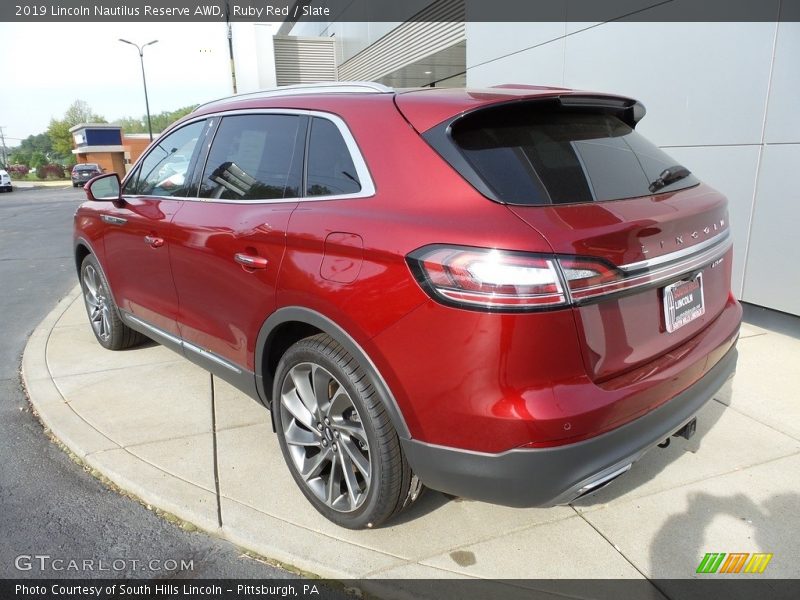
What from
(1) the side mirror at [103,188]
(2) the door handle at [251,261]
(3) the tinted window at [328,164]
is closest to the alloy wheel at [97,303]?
(1) the side mirror at [103,188]

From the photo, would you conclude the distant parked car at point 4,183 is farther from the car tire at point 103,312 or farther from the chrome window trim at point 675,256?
the chrome window trim at point 675,256

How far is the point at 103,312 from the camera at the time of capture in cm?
475

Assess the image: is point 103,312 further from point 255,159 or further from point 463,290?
point 463,290

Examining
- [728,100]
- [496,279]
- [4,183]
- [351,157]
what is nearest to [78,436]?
[351,157]

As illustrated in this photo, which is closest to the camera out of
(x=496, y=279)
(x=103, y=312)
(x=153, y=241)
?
(x=496, y=279)

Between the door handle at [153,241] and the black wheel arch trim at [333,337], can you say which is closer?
the black wheel arch trim at [333,337]

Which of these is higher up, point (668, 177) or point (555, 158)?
point (555, 158)

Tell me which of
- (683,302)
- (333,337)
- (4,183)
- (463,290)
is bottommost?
(4,183)

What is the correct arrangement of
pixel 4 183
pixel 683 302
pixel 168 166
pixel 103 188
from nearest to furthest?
pixel 683 302, pixel 168 166, pixel 103 188, pixel 4 183

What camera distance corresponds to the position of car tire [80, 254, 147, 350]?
14.9ft

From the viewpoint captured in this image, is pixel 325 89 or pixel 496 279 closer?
pixel 496 279

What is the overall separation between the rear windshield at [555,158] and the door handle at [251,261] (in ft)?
3.41

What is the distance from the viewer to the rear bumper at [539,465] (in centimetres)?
192

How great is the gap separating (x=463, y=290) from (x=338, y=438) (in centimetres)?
99
